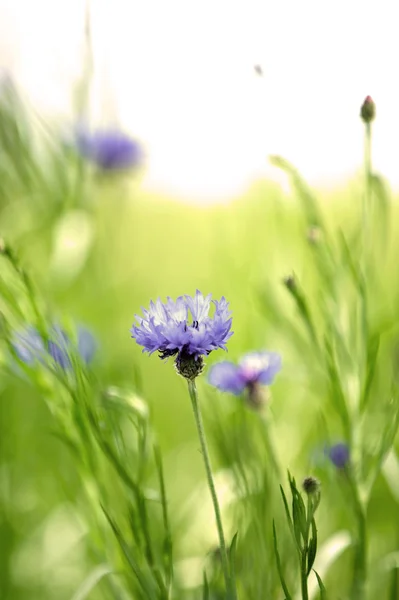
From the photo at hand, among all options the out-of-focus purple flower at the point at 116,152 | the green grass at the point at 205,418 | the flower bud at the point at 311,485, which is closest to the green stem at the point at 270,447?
the green grass at the point at 205,418

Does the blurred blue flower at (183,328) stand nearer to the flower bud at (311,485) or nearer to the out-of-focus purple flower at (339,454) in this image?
the flower bud at (311,485)

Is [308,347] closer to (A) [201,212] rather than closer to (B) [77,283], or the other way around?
(B) [77,283]

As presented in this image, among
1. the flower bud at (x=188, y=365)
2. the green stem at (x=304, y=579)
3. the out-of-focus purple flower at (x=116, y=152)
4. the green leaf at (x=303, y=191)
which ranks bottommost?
the green stem at (x=304, y=579)

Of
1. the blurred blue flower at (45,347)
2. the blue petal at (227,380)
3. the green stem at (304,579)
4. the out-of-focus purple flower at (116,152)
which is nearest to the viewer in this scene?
the green stem at (304,579)

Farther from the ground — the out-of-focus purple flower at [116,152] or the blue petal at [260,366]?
the out-of-focus purple flower at [116,152]

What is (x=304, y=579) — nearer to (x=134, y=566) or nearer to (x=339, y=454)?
(x=134, y=566)

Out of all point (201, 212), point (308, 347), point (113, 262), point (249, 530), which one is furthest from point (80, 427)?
point (201, 212)
